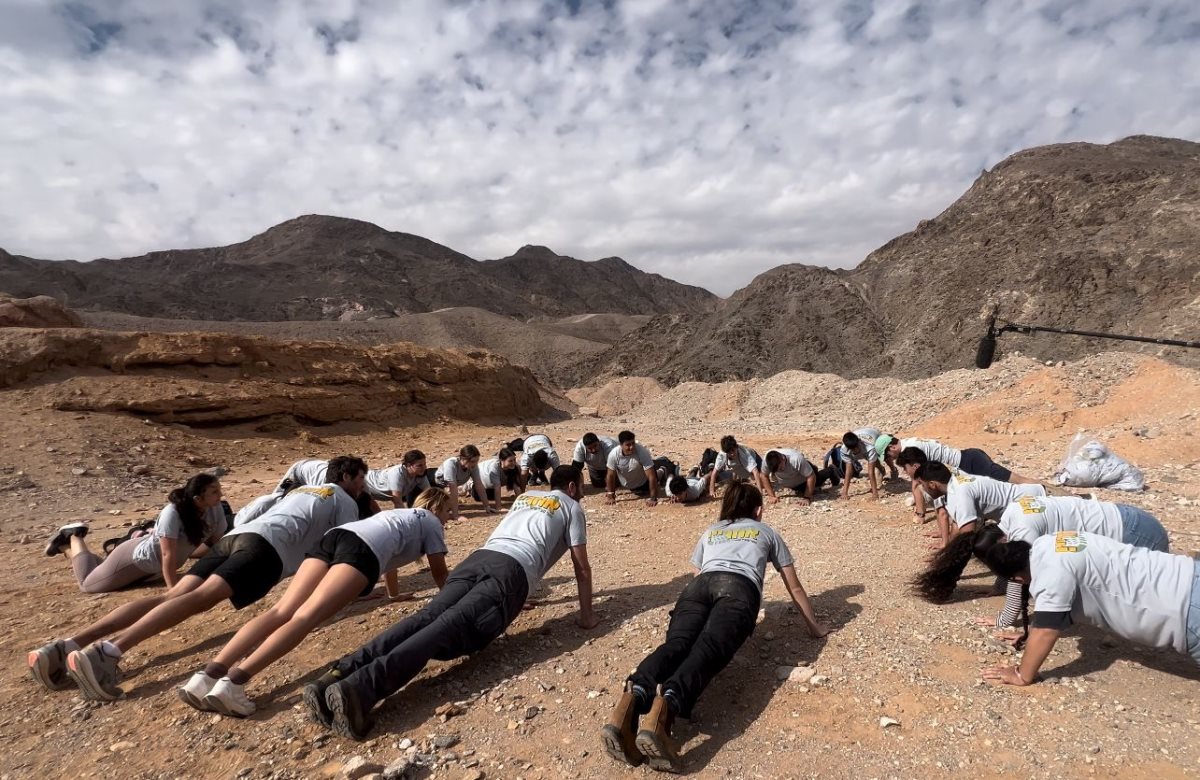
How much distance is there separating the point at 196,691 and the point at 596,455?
6259 millimetres

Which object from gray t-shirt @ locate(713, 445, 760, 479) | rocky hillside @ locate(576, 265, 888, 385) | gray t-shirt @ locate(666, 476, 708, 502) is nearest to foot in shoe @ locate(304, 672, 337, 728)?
gray t-shirt @ locate(666, 476, 708, 502)

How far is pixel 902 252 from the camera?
119 ft

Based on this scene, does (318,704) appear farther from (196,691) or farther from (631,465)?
(631,465)

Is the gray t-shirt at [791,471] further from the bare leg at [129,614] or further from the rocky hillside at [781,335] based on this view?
the rocky hillside at [781,335]

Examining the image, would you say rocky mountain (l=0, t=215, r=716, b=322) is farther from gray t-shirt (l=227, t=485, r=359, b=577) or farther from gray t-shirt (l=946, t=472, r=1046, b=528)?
gray t-shirt (l=946, t=472, r=1046, b=528)

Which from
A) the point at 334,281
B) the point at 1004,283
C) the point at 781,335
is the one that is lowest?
the point at 781,335

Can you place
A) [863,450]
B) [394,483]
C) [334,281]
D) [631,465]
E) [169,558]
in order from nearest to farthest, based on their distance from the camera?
[169,558]
[394,483]
[863,450]
[631,465]
[334,281]

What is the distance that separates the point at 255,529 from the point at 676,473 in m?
5.91

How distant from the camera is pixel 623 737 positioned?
8.96 ft

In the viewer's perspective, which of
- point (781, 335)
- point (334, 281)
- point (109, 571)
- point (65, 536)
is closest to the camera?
point (109, 571)

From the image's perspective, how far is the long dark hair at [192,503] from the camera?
507 centimetres

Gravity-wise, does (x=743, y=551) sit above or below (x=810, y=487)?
above

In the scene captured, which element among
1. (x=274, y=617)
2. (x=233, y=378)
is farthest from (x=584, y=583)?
(x=233, y=378)

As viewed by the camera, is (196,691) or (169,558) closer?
(196,691)
